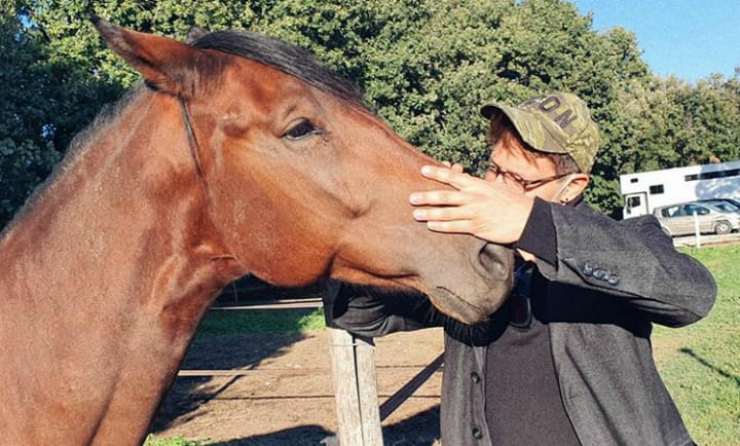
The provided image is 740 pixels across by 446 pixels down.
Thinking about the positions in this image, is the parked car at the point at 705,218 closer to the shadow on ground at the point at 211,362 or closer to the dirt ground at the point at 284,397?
the dirt ground at the point at 284,397

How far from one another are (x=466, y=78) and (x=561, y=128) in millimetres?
21873

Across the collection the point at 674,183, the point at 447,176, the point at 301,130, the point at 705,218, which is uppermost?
the point at 301,130

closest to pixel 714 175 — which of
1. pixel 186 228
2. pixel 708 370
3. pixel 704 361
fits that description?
pixel 704 361

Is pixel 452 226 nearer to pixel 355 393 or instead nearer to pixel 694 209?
pixel 355 393

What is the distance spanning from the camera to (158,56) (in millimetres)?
1793

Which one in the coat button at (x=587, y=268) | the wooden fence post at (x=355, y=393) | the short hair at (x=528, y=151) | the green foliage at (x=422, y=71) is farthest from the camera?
the green foliage at (x=422, y=71)

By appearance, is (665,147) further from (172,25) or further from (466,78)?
(172,25)

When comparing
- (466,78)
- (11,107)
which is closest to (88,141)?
(11,107)

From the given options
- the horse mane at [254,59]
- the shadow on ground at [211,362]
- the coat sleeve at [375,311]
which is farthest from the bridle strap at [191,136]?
the shadow on ground at [211,362]

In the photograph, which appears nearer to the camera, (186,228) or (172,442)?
Result: (186,228)

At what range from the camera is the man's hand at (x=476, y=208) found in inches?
64.6

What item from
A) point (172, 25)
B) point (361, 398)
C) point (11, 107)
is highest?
point (172, 25)

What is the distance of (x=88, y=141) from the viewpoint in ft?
6.63

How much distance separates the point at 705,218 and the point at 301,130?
2855cm
